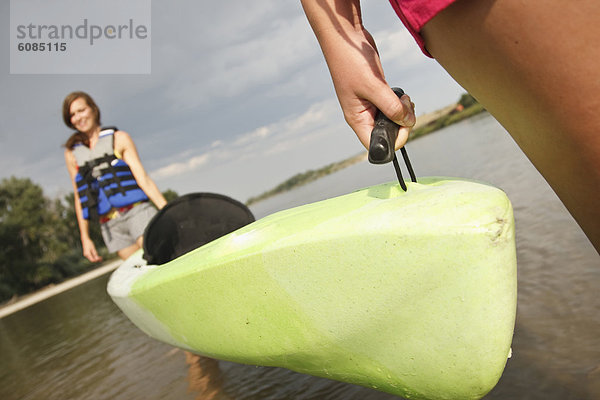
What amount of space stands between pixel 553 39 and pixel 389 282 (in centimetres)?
81

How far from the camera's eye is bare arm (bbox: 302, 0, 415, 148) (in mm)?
1083

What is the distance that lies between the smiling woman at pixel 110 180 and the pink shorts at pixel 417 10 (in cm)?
317

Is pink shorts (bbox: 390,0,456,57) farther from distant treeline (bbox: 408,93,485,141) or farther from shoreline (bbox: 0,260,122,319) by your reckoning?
distant treeline (bbox: 408,93,485,141)

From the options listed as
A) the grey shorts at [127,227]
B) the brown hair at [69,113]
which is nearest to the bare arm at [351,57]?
the grey shorts at [127,227]

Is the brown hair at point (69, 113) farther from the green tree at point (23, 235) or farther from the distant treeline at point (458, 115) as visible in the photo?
the distant treeline at point (458, 115)

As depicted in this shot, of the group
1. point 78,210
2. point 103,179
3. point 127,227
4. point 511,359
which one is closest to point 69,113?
point 103,179

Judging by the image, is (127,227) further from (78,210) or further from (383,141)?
(383,141)

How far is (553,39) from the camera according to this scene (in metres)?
0.72

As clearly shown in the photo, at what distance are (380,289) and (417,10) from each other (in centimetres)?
84

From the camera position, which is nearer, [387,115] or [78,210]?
[387,115]

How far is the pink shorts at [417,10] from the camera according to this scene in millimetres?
775

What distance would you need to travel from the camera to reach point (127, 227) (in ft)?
12.3

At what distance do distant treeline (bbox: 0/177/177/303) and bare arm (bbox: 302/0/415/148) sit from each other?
88.2 feet

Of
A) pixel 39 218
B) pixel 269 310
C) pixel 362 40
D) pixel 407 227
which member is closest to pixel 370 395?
pixel 269 310
